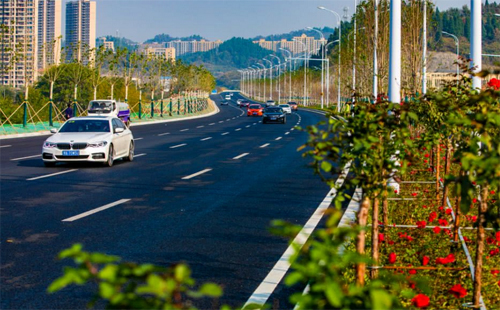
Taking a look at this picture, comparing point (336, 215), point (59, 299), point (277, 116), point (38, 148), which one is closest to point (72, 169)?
point (38, 148)

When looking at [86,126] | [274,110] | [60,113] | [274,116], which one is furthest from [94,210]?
[274,110]

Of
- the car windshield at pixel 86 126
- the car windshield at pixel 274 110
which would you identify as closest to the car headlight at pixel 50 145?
the car windshield at pixel 86 126

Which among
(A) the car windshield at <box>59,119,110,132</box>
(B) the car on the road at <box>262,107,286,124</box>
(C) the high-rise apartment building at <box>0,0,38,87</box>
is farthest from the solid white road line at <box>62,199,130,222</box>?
(B) the car on the road at <box>262,107,286,124</box>

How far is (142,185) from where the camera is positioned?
1512cm

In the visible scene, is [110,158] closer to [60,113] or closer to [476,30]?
[476,30]

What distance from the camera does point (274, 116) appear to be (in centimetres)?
5384

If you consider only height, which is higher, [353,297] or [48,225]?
[353,297]

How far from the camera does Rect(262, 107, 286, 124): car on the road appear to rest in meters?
53.7

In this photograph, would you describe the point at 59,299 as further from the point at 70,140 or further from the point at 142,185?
the point at 70,140

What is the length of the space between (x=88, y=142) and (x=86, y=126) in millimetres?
1685

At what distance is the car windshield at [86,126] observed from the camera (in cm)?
2041

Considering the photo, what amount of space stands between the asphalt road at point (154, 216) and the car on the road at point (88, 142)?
1.07ft

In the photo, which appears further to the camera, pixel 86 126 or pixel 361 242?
pixel 86 126

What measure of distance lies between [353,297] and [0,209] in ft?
33.3
